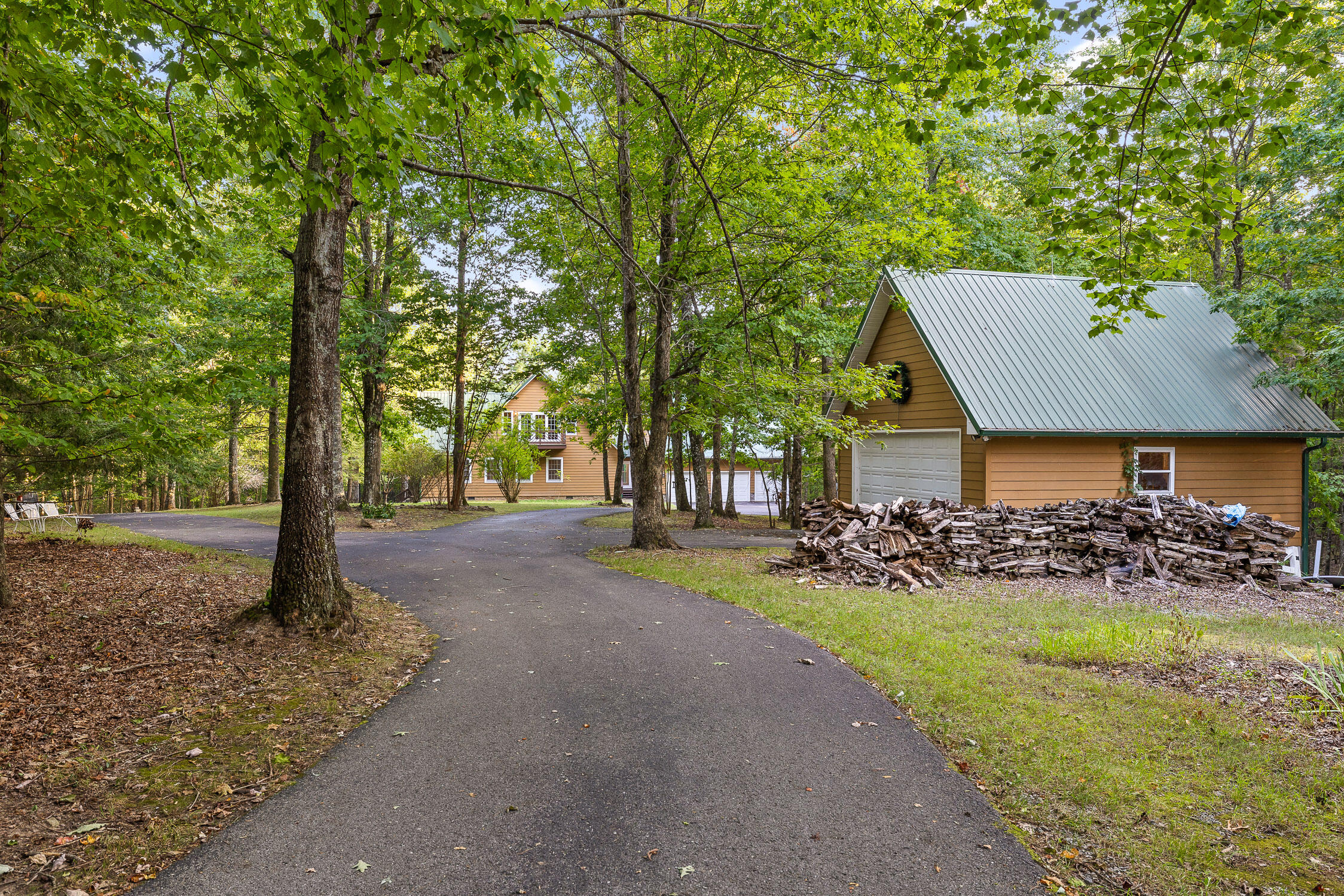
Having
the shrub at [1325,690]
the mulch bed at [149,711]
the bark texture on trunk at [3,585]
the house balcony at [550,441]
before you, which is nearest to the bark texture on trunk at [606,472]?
the house balcony at [550,441]

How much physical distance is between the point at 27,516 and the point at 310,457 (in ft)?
40.7

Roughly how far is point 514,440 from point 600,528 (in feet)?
41.9

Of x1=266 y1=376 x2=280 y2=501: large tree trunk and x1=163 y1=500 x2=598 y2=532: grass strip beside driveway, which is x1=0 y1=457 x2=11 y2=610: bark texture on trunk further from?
x1=266 y1=376 x2=280 y2=501: large tree trunk

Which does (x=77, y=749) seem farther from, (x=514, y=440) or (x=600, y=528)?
(x=514, y=440)

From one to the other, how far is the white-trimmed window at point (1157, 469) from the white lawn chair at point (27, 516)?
2264cm

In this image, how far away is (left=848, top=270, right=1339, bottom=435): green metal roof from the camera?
44.9 feet

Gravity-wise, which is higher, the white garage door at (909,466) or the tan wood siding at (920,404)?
the tan wood siding at (920,404)

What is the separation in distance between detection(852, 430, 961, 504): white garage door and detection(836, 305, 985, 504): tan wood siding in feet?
0.87

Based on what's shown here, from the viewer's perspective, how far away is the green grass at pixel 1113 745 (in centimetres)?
327

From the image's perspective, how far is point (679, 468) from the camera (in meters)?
26.1

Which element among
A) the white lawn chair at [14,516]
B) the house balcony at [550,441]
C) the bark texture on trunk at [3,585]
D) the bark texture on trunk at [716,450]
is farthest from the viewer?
the house balcony at [550,441]

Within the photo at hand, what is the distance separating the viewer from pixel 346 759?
4184 millimetres

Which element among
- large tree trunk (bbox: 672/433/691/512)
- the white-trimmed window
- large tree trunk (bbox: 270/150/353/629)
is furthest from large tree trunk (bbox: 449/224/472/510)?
the white-trimmed window

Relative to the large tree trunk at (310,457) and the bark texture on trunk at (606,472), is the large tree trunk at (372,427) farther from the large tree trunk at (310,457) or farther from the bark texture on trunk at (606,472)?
the large tree trunk at (310,457)
